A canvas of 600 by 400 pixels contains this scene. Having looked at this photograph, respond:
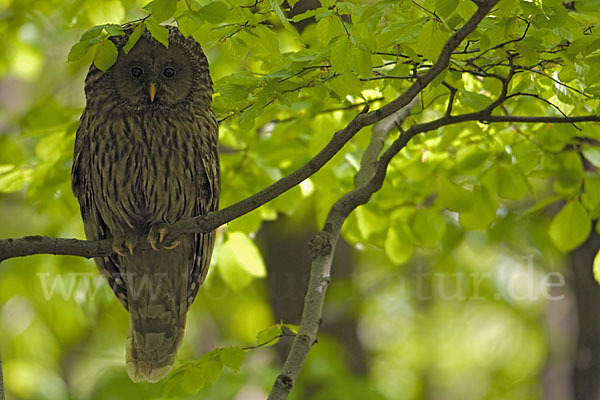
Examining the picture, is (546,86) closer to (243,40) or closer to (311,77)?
(311,77)

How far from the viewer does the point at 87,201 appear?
383 centimetres

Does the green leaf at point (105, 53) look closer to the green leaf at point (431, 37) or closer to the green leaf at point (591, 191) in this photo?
the green leaf at point (431, 37)

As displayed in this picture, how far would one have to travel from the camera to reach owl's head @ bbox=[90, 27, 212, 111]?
3674 mm

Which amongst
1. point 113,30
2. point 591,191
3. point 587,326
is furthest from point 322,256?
point 587,326

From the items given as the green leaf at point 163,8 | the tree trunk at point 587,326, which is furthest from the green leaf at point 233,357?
the tree trunk at point 587,326

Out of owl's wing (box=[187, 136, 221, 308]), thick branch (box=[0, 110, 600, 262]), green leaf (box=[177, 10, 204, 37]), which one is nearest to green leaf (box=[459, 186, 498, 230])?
thick branch (box=[0, 110, 600, 262])

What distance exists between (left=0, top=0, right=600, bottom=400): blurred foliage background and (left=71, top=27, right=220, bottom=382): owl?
0.25 m

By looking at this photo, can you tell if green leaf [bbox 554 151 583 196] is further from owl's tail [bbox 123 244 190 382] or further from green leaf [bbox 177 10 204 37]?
green leaf [bbox 177 10 204 37]

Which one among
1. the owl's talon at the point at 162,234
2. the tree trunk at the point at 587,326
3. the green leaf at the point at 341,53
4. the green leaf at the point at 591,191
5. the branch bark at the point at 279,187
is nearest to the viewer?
the branch bark at the point at 279,187

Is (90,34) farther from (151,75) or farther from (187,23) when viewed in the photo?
(151,75)

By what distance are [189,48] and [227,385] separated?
7.45 ft

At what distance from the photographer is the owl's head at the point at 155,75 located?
12.1 ft

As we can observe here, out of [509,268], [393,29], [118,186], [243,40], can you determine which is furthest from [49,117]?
[509,268]

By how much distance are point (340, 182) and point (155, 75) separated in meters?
1.19
